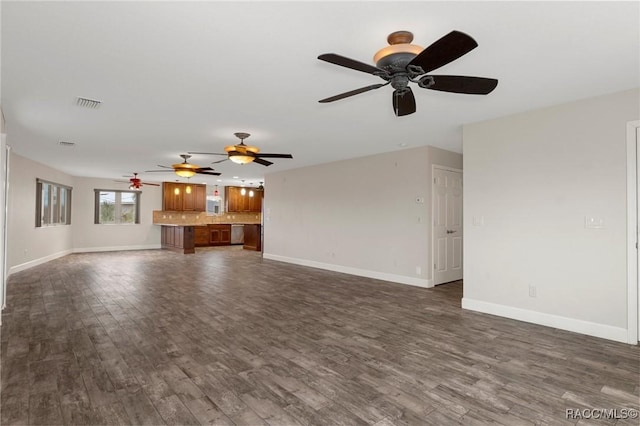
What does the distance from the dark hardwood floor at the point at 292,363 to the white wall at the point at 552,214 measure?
1.05 ft

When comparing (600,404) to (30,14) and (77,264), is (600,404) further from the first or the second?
(77,264)

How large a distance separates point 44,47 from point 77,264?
7.46 m

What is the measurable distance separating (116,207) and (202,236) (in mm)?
3044

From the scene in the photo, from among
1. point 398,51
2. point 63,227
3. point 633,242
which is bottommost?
point 63,227

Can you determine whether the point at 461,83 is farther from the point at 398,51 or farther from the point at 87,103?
the point at 87,103

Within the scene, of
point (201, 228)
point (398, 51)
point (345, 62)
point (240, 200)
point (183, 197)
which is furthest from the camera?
point (240, 200)

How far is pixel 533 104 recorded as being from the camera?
3807 millimetres

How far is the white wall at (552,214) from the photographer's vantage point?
3.47 m

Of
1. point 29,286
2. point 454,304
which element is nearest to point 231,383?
point 454,304

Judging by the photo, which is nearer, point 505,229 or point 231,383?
point 231,383

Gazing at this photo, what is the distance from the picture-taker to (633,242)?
335 centimetres

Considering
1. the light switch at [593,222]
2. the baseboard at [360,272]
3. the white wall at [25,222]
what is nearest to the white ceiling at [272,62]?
→ the light switch at [593,222]

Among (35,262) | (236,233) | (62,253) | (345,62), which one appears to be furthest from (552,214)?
(62,253)

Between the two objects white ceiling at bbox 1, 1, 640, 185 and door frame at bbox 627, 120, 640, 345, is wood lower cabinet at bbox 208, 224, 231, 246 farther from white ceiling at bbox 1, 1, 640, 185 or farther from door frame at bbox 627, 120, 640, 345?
door frame at bbox 627, 120, 640, 345
